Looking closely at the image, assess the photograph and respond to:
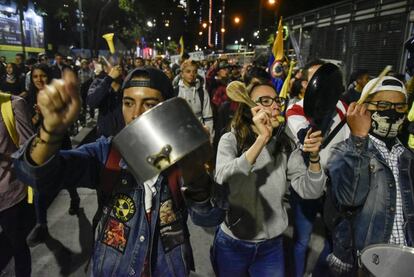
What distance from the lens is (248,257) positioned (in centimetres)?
251

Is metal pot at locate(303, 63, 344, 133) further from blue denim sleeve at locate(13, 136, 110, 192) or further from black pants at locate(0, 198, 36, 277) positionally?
black pants at locate(0, 198, 36, 277)

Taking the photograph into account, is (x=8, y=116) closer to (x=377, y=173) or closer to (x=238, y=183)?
(x=238, y=183)

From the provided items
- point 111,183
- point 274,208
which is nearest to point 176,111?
point 111,183

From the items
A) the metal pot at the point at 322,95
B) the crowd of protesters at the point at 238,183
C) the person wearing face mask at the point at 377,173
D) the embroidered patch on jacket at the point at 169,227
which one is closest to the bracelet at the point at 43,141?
the crowd of protesters at the point at 238,183

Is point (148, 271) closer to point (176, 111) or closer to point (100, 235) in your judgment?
point (100, 235)

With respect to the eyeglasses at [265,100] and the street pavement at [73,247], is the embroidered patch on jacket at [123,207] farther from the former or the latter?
the street pavement at [73,247]

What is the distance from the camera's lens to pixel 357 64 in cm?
1208

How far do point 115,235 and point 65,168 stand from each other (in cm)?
45

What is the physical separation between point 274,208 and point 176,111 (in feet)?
4.90

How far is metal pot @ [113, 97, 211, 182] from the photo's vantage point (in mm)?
1253

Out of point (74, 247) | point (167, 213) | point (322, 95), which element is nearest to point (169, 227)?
point (167, 213)

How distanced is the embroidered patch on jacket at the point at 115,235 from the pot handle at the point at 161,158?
673 millimetres

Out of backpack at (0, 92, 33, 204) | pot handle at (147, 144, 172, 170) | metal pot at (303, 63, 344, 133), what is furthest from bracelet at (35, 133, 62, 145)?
backpack at (0, 92, 33, 204)

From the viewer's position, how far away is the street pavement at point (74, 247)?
12.9 feet
